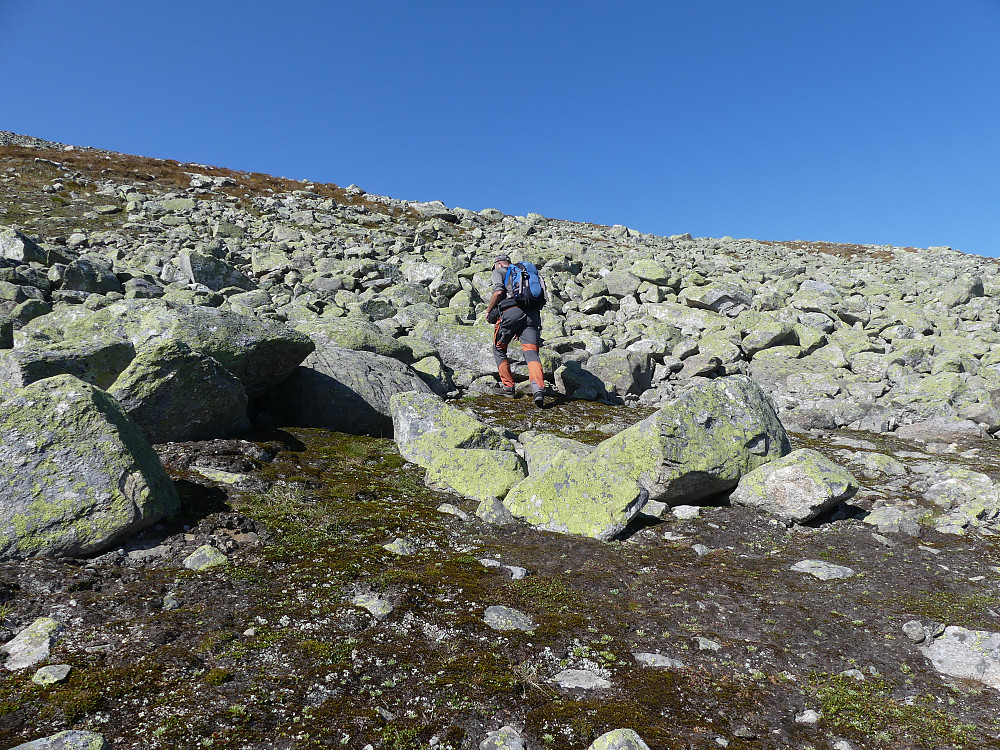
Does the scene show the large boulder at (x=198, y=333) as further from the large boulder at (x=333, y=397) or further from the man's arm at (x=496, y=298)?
the man's arm at (x=496, y=298)

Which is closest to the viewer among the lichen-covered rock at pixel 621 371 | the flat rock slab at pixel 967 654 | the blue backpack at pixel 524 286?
the flat rock slab at pixel 967 654

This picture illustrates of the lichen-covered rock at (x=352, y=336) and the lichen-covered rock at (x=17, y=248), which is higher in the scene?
the lichen-covered rock at (x=17, y=248)

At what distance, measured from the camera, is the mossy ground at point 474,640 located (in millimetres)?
3244

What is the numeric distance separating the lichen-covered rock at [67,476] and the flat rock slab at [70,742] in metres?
2.25

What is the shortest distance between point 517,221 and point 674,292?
25.2 m

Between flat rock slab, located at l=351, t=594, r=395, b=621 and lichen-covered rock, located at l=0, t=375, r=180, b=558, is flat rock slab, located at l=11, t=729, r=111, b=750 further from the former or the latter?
lichen-covered rock, located at l=0, t=375, r=180, b=558

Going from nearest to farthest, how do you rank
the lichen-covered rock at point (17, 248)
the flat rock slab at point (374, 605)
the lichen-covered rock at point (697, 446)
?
the flat rock slab at point (374, 605), the lichen-covered rock at point (697, 446), the lichen-covered rock at point (17, 248)

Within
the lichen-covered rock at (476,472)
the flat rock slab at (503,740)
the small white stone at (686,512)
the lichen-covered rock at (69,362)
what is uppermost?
the lichen-covered rock at (69,362)

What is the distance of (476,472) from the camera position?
7410 millimetres

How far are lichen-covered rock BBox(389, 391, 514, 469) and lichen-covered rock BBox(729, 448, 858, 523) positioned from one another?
3472 millimetres

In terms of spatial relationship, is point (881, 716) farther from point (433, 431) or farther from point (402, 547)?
point (433, 431)

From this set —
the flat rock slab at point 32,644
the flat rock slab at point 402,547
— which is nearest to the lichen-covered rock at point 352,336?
Answer: the flat rock slab at point 402,547

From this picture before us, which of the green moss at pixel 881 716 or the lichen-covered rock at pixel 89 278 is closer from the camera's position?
the green moss at pixel 881 716

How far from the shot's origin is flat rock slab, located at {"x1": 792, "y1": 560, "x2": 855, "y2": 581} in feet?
17.9
